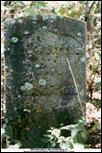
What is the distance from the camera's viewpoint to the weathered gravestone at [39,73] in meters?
4.70

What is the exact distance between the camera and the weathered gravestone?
470 cm

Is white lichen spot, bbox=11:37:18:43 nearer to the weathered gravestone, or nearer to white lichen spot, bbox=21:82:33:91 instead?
the weathered gravestone

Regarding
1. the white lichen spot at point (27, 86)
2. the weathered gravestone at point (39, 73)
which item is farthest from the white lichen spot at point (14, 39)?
the white lichen spot at point (27, 86)

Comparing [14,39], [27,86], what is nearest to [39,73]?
[27,86]

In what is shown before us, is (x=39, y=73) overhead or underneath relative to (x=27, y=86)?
overhead

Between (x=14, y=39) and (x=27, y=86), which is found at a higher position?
(x=14, y=39)

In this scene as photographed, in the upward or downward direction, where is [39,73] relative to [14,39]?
downward

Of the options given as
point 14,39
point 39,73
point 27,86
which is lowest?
point 27,86

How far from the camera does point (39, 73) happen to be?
15.4 feet

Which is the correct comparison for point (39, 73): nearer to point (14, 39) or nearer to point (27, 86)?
point (27, 86)

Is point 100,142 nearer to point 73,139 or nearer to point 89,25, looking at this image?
point 73,139

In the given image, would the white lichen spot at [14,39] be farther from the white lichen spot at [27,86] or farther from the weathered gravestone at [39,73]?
the white lichen spot at [27,86]

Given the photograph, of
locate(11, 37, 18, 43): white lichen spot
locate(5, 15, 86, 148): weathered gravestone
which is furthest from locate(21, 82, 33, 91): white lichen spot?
locate(11, 37, 18, 43): white lichen spot

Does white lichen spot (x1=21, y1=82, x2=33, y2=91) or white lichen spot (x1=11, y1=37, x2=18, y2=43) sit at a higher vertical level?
white lichen spot (x1=11, y1=37, x2=18, y2=43)
